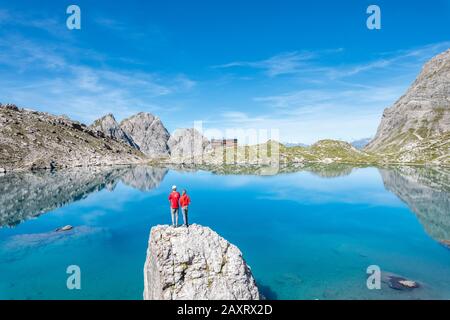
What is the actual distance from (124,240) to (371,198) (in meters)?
78.7

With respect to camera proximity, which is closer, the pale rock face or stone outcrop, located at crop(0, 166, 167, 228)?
the pale rock face

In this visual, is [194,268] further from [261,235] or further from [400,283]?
[261,235]

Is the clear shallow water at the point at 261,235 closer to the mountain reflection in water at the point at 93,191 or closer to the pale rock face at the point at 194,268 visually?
the mountain reflection in water at the point at 93,191

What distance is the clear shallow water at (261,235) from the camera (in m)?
37.5

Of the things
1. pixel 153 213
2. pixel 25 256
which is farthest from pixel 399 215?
pixel 25 256

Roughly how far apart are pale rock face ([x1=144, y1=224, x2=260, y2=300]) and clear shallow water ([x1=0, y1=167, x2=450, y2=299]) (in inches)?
299

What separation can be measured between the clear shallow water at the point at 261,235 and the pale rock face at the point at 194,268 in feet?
24.9

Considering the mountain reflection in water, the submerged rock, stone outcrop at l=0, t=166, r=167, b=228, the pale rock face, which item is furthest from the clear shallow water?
the pale rock face

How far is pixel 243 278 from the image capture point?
2848 cm

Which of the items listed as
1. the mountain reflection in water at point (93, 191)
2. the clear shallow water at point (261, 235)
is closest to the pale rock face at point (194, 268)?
the clear shallow water at point (261, 235)

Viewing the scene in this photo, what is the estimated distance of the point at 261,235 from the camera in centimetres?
6094

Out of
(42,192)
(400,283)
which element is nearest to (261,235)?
(400,283)

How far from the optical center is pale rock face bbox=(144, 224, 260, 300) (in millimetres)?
26406

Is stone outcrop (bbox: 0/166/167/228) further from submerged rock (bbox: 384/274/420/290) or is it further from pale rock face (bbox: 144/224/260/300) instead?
submerged rock (bbox: 384/274/420/290)
